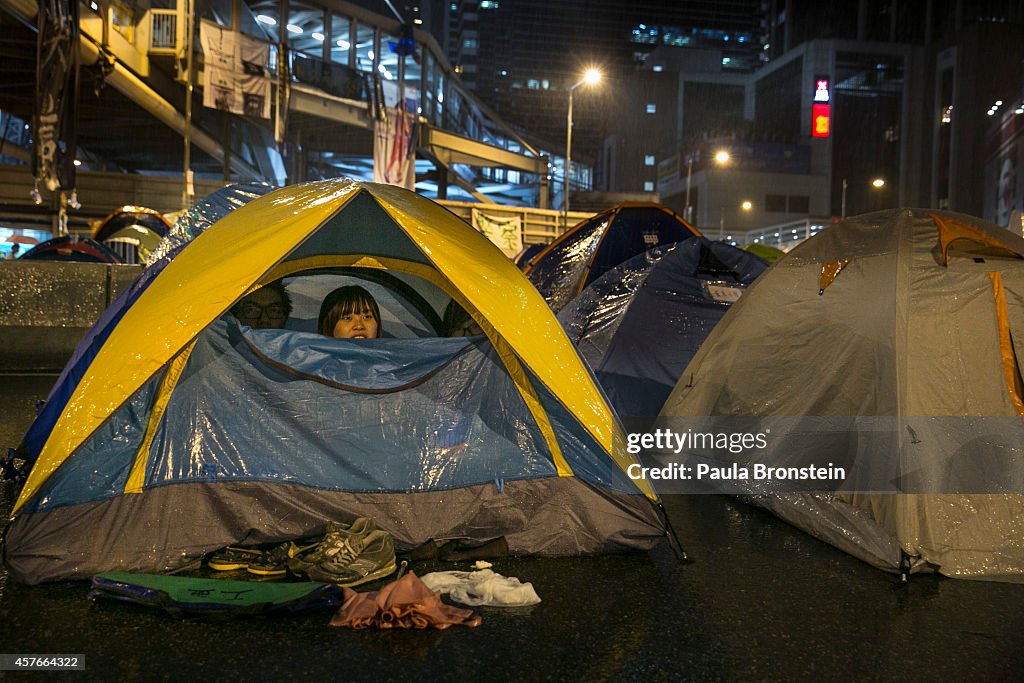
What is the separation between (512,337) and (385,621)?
1484 mm

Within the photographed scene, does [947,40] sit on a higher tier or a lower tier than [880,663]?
higher

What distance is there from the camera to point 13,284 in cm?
1073

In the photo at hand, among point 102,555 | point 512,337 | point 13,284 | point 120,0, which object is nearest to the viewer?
point 102,555

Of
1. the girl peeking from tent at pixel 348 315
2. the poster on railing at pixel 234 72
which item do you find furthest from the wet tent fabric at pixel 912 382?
the poster on railing at pixel 234 72

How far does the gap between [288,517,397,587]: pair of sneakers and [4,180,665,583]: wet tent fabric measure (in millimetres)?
208

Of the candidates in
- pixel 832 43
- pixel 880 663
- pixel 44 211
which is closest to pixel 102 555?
pixel 880 663

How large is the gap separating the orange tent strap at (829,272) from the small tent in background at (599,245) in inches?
164

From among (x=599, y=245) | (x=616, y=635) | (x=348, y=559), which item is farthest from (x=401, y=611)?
(x=599, y=245)

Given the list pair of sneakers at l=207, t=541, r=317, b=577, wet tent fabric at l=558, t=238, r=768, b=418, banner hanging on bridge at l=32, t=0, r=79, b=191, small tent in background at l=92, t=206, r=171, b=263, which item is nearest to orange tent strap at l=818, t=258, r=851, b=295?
wet tent fabric at l=558, t=238, r=768, b=418

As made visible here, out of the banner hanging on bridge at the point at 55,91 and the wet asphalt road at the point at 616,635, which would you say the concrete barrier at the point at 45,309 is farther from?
the wet asphalt road at the point at 616,635

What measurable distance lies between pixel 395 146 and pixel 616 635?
1202 inches

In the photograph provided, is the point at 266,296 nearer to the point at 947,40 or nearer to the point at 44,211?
the point at 44,211

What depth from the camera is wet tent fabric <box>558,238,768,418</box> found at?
7215 millimetres

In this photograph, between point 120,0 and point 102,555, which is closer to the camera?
point 102,555
